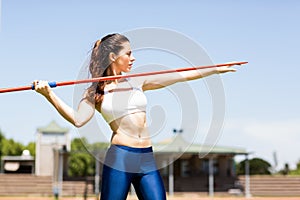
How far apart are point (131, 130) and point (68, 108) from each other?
0.56 m

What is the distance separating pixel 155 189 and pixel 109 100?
2.74ft

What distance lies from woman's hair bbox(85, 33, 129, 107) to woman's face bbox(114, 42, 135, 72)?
4cm

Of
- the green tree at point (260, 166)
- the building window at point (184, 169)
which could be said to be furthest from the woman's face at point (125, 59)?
the green tree at point (260, 166)

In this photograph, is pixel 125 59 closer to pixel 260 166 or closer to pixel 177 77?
pixel 177 77

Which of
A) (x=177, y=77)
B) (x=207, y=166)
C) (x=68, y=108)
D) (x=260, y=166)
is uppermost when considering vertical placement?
(x=177, y=77)

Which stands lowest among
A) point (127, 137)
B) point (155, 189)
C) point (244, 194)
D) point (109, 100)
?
point (244, 194)

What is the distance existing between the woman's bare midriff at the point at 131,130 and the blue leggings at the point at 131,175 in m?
0.06

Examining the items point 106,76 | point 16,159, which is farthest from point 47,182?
point 106,76

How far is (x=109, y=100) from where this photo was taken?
4578 mm

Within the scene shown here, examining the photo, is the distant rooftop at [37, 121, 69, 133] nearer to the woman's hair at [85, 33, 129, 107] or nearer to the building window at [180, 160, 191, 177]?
the building window at [180, 160, 191, 177]

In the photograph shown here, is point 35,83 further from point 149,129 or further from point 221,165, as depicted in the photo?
point 221,165

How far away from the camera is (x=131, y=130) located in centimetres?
454

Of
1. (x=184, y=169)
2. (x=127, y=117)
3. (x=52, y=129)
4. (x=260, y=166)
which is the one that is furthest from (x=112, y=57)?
(x=260, y=166)

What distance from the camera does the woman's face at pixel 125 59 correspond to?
470cm
